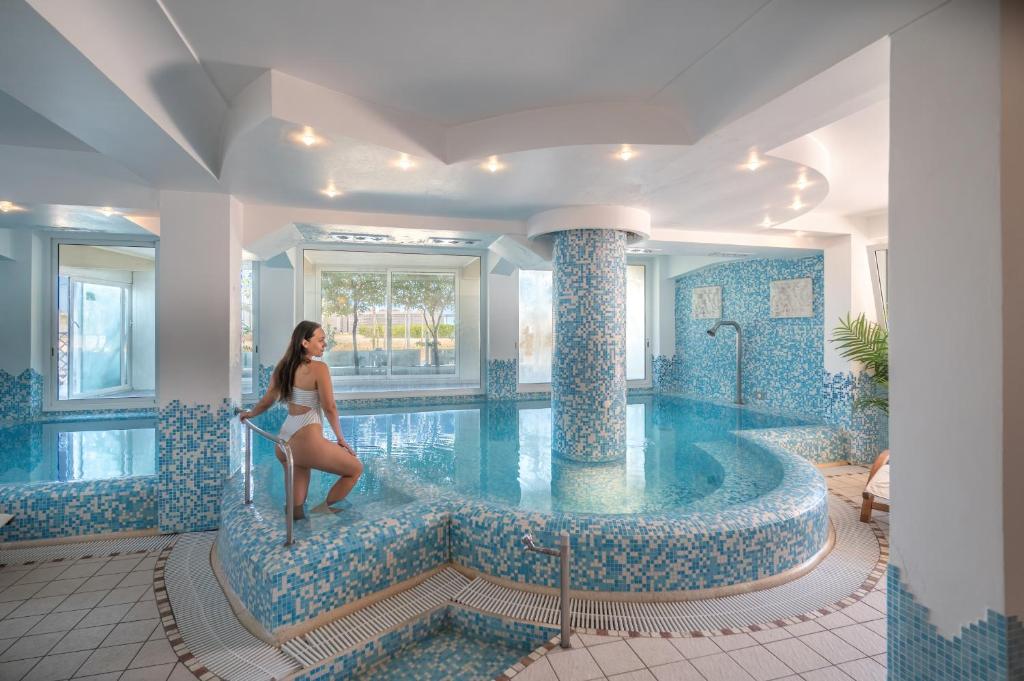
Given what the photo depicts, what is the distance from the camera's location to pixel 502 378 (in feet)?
31.3

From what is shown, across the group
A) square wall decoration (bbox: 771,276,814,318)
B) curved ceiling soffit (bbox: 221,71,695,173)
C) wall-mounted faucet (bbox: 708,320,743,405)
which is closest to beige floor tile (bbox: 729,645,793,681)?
curved ceiling soffit (bbox: 221,71,695,173)

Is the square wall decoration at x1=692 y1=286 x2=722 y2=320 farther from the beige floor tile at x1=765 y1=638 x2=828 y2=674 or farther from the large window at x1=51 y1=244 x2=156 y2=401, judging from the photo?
the large window at x1=51 y1=244 x2=156 y2=401

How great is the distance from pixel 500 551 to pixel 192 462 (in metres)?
2.70

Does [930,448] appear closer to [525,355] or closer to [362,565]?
[362,565]

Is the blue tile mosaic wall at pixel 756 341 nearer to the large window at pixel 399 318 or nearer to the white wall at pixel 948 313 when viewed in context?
the large window at pixel 399 318

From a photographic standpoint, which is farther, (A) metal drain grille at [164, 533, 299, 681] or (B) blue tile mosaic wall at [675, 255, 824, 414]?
(B) blue tile mosaic wall at [675, 255, 824, 414]

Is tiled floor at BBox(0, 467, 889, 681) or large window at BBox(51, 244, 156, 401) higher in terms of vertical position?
large window at BBox(51, 244, 156, 401)

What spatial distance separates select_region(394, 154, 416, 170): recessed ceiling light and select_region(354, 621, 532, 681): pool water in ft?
9.45

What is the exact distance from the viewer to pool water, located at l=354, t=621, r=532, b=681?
2379 millimetres

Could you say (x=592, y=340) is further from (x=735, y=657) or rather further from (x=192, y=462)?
(x=192, y=462)

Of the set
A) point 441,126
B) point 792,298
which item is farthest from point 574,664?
point 792,298

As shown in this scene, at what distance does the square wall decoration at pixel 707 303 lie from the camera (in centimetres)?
946

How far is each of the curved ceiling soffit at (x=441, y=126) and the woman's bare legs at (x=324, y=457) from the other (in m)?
1.87

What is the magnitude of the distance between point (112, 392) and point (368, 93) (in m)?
7.62
